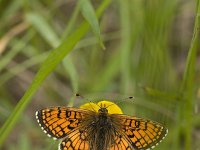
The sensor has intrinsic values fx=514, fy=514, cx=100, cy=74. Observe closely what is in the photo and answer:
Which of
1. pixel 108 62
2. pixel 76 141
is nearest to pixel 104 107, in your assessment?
pixel 76 141

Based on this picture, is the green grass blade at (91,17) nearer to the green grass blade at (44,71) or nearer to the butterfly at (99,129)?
the green grass blade at (44,71)

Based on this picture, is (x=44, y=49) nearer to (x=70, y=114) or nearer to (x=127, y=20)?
(x=127, y=20)

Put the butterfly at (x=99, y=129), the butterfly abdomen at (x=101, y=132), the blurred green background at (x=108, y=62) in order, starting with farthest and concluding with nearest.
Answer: the blurred green background at (x=108, y=62), the butterfly abdomen at (x=101, y=132), the butterfly at (x=99, y=129)

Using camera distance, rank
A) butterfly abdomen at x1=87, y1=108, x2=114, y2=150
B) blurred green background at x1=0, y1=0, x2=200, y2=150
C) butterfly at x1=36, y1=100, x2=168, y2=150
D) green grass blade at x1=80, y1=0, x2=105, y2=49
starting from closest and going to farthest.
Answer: green grass blade at x1=80, y1=0, x2=105, y2=49
butterfly at x1=36, y1=100, x2=168, y2=150
butterfly abdomen at x1=87, y1=108, x2=114, y2=150
blurred green background at x1=0, y1=0, x2=200, y2=150

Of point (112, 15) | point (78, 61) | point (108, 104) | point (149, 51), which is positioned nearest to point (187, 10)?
point (112, 15)

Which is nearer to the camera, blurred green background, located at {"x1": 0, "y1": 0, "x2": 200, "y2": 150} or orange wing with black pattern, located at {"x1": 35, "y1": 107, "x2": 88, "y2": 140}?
orange wing with black pattern, located at {"x1": 35, "y1": 107, "x2": 88, "y2": 140}

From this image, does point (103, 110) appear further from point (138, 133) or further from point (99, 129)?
point (138, 133)

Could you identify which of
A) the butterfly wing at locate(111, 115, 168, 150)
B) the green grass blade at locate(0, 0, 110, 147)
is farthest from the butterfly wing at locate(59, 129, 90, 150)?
the green grass blade at locate(0, 0, 110, 147)

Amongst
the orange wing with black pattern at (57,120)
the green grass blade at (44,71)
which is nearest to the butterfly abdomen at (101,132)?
the orange wing with black pattern at (57,120)

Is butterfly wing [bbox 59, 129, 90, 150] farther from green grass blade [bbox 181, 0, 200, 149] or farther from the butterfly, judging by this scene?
green grass blade [bbox 181, 0, 200, 149]
